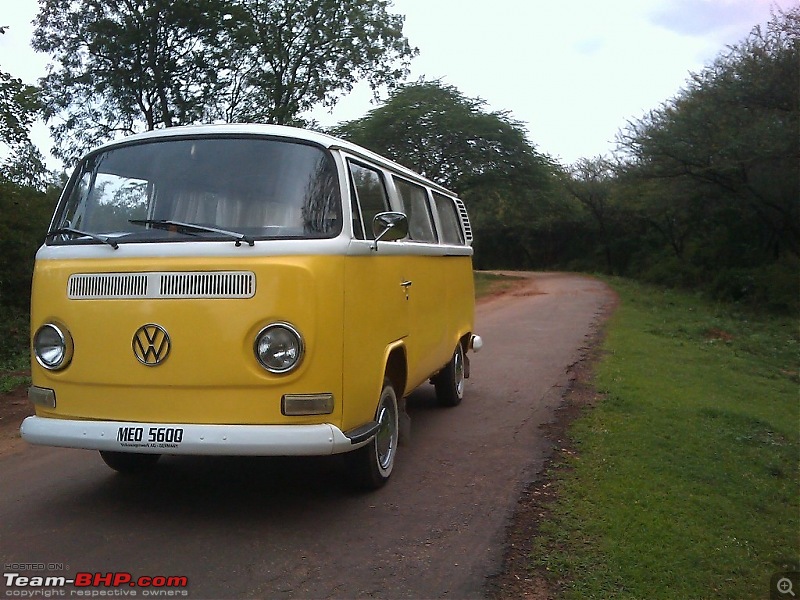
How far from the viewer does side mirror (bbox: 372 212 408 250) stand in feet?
16.3

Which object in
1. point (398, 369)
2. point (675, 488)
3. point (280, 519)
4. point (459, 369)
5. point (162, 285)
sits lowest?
point (675, 488)

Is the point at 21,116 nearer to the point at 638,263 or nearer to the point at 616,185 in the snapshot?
the point at 616,185

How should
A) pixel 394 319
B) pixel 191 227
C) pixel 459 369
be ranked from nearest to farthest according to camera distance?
pixel 191 227
pixel 394 319
pixel 459 369

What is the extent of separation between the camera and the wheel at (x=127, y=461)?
5.36m

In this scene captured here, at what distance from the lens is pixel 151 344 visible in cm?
436

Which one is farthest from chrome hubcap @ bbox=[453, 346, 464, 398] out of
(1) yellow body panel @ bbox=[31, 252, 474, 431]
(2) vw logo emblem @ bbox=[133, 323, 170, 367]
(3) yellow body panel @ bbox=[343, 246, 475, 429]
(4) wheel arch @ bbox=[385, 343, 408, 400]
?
(2) vw logo emblem @ bbox=[133, 323, 170, 367]

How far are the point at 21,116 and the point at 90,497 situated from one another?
29.0 ft

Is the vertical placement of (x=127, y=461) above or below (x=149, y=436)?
below

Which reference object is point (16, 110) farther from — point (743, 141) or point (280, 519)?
point (743, 141)

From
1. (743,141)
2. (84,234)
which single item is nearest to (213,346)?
(84,234)

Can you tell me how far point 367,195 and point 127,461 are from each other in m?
2.47

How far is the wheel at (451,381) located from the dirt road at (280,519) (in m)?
0.87

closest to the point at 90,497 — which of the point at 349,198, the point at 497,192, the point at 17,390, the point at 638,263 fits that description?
the point at 349,198

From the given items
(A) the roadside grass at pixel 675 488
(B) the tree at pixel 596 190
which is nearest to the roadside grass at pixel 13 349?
(A) the roadside grass at pixel 675 488
